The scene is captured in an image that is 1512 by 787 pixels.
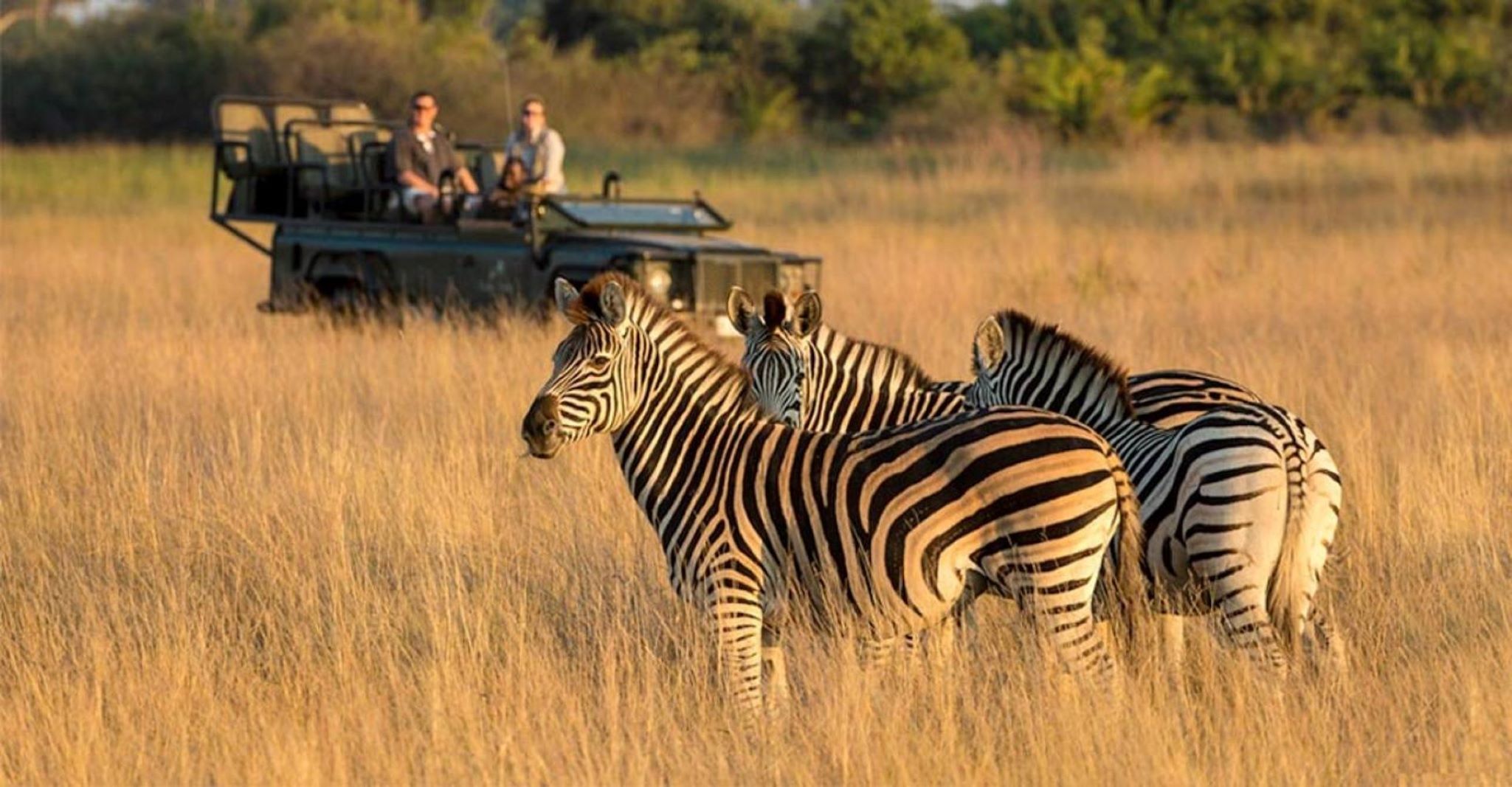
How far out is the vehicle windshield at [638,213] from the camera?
48.9ft

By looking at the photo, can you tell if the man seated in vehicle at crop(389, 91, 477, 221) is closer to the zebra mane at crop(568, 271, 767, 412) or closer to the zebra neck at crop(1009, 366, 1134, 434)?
the zebra neck at crop(1009, 366, 1134, 434)

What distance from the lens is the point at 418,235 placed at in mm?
15148

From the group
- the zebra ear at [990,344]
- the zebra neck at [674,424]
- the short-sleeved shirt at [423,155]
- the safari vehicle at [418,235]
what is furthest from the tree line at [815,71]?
the zebra neck at [674,424]

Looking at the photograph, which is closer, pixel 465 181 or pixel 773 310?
pixel 773 310

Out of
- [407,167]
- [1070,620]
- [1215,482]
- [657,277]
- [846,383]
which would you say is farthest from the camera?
[407,167]

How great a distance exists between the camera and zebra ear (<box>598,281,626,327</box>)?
5492 mm

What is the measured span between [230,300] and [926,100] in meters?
32.5

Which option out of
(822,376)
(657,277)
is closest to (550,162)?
(657,277)

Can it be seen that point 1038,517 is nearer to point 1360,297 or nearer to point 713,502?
point 713,502

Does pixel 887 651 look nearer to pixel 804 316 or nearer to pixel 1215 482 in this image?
pixel 1215 482

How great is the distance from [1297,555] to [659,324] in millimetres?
1693

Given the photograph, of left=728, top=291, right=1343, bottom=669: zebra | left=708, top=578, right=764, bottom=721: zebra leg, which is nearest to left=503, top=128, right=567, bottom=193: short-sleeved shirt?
left=728, top=291, right=1343, bottom=669: zebra

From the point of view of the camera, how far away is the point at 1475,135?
117 feet

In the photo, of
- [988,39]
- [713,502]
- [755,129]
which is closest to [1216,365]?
[713,502]
